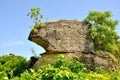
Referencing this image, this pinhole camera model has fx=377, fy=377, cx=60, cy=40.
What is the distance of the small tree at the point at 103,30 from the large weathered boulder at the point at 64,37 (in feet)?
1.44

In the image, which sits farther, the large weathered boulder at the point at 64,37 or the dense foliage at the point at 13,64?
the dense foliage at the point at 13,64

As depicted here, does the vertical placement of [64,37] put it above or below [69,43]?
above

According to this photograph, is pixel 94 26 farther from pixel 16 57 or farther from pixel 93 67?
pixel 16 57

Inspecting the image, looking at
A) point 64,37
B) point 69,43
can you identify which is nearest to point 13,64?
point 64,37

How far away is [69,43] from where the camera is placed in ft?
66.9

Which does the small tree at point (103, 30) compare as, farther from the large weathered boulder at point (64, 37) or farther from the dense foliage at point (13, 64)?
the dense foliage at point (13, 64)

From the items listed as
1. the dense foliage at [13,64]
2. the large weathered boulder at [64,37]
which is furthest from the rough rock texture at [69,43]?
the dense foliage at [13,64]

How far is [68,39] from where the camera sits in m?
20.5

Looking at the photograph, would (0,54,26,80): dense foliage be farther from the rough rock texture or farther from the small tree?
the small tree

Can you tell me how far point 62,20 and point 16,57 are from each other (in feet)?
21.0

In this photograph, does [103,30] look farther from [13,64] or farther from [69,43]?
[13,64]

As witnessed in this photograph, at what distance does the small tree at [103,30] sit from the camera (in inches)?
822

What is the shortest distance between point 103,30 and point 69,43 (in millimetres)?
2079

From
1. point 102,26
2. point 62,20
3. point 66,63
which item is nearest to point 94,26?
point 102,26
